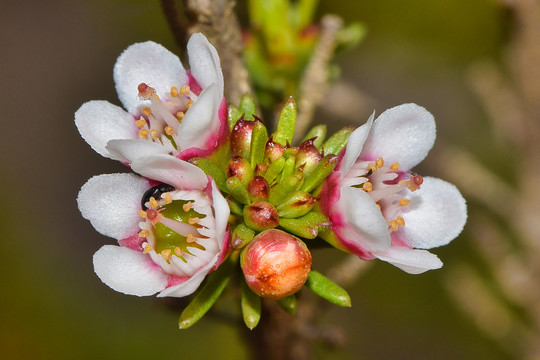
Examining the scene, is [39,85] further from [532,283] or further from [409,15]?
[532,283]

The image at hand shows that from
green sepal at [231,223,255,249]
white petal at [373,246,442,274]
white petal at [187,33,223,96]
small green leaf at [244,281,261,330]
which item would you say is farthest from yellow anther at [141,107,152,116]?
white petal at [373,246,442,274]

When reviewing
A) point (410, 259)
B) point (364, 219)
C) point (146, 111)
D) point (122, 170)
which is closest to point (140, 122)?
point (146, 111)

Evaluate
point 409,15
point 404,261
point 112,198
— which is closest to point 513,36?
point 409,15

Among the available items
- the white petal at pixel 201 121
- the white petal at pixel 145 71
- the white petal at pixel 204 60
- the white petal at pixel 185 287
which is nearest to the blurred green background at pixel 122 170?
the white petal at pixel 145 71

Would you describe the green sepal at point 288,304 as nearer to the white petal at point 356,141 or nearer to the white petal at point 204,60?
the white petal at point 356,141

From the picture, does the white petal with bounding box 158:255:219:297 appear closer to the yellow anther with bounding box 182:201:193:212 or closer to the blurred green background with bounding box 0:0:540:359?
the yellow anther with bounding box 182:201:193:212

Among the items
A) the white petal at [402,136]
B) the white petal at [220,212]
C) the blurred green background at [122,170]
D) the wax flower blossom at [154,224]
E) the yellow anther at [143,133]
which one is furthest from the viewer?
the blurred green background at [122,170]

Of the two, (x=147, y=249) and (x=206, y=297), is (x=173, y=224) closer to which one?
(x=147, y=249)
